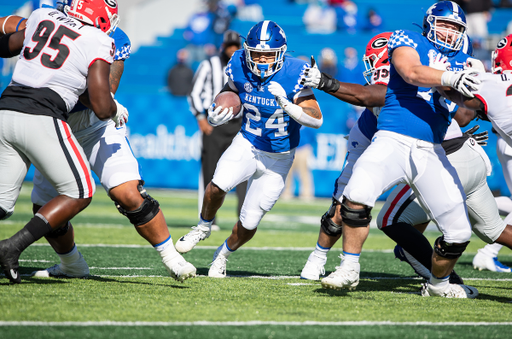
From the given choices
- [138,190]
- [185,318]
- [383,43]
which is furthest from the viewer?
[383,43]

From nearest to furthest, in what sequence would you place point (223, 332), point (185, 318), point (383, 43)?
1. point (223, 332)
2. point (185, 318)
3. point (383, 43)

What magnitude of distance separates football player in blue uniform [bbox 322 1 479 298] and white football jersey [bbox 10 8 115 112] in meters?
1.62

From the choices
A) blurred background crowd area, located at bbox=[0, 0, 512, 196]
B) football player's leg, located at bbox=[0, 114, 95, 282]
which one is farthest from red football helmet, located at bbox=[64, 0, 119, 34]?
blurred background crowd area, located at bbox=[0, 0, 512, 196]

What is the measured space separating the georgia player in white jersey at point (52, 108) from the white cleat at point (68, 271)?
63 centimetres

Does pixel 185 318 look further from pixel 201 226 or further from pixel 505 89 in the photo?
pixel 505 89

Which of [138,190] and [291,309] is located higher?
[138,190]

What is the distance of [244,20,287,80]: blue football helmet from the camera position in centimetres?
417

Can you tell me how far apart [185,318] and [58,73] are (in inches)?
60.7

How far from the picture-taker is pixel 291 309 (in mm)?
3084

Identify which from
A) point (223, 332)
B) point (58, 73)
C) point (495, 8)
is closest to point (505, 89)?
point (223, 332)

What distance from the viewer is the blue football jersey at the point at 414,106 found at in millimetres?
3439

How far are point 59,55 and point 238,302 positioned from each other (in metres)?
1.68

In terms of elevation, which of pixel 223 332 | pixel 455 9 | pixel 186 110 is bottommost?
pixel 186 110

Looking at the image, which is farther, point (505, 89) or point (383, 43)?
point (383, 43)
